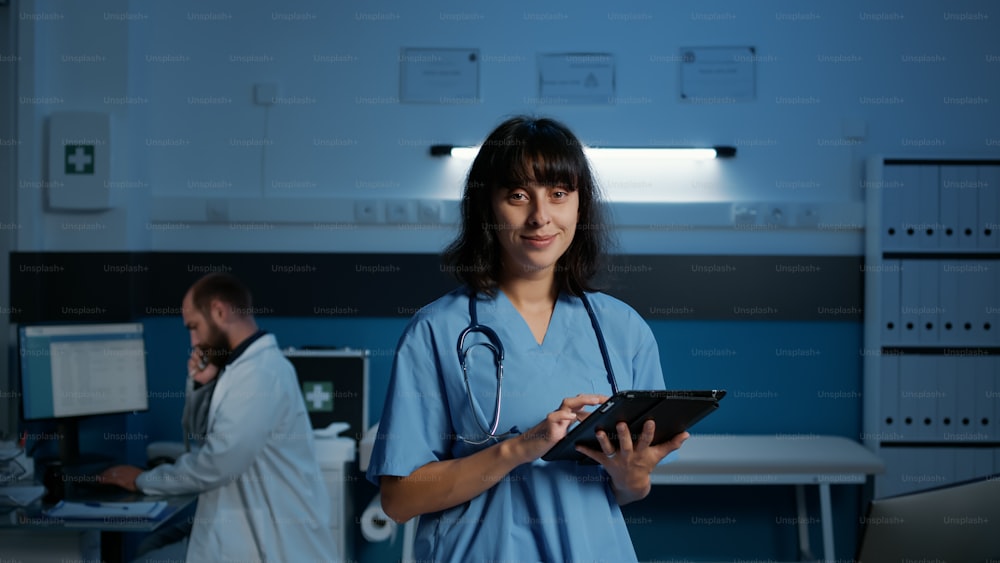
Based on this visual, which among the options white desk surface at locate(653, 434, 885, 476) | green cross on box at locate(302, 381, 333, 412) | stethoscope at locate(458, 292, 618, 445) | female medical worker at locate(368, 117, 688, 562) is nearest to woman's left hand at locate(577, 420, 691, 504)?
female medical worker at locate(368, 117, 688, 562)

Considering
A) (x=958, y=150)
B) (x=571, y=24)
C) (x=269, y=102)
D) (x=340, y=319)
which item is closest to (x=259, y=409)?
(x=340, y=319)

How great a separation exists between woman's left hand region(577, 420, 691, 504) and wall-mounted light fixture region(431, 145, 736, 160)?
216 cm

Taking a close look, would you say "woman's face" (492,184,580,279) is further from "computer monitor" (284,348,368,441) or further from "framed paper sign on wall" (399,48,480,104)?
"framed paper sign on wall" (399,48,480,104)

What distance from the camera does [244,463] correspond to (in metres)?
2.27

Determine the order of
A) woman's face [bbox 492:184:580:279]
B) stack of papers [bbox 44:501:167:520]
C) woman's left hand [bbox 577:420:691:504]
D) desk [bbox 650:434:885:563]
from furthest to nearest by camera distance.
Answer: desk [bbox 650:434:885:563] < stack of papers [bbox 44:501:167:520] < woman's face [bbox 492:184:580:279] < woman's left hand [bbox 577:420:691:504]

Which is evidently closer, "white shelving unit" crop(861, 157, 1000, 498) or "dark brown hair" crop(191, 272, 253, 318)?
"dark brown hair" crop(191, 272, 253, 318)

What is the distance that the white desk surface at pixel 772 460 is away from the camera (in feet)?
9.12

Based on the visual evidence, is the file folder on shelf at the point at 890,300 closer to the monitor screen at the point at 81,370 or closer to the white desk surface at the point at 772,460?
the white desk surface at the point at 772,460

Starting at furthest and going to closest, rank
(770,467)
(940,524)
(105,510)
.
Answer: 1. (770,467)
2. (105,510)
3. (940,524)

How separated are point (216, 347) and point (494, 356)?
4.63 feet

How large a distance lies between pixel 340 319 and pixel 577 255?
204cm

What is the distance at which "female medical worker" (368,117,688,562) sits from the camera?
1.20 metres

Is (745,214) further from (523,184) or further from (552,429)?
(552,429)

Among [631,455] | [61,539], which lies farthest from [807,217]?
[61,539]
